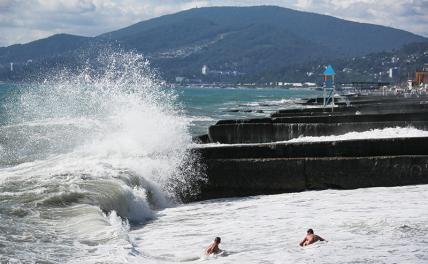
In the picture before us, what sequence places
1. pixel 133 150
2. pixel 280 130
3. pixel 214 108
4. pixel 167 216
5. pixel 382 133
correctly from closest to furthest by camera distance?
1. pixel 167 216
2. pixel 133 150
3. pixel 382 133
4. pixel 280 130
5. pixel 214 108

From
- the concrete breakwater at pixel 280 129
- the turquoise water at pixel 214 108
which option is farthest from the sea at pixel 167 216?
the turquoise water at pixel 214 108

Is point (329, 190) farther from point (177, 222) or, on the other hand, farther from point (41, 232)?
point (41, 232)

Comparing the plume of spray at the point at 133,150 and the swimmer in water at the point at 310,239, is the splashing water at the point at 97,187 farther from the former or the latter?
the swimmer in water at the point at 310,239

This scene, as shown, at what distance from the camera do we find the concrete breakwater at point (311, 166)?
14.5 metres

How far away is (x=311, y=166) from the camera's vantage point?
14883mm

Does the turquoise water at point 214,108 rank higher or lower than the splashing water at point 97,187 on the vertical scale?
lower

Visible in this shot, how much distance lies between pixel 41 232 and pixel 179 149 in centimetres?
619

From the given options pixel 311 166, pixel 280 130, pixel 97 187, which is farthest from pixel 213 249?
pixel 280 130

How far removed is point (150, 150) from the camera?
58.6ft

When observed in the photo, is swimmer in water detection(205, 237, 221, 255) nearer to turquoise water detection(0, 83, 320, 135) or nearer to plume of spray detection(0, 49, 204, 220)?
plume of spray detection(0, 49, 204, 220)

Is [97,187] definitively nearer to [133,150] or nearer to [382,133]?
[133,150]

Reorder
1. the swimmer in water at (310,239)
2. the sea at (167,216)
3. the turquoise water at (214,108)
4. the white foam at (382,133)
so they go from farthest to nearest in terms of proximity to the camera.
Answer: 1. the turquoise water at (214,108)
2. the white foam at (382,133)
3. the swimmer in water at (310,239)
4. the sea at (167,216)

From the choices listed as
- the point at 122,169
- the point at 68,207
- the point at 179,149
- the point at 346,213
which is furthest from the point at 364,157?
the point at 68,207

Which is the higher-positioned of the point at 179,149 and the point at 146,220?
the point at 179,149
